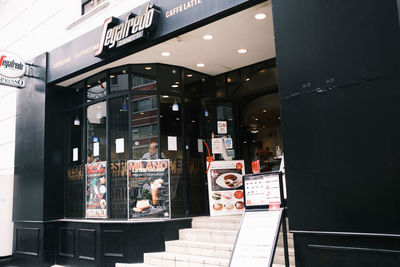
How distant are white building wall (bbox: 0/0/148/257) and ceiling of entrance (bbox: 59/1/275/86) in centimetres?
99

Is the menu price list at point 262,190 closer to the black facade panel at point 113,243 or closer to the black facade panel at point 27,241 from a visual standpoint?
the black facade panel at point 113,243

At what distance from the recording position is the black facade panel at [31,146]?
8.55m

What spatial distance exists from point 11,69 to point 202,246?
5817 mm

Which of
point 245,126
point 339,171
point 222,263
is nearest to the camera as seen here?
point 339,171

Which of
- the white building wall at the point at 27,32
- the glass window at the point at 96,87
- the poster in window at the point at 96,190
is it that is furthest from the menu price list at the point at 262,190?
the glass window at the point at 96,87

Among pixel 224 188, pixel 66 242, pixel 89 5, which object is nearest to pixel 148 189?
pixel 224 188

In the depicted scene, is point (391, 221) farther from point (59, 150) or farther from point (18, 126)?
point (18, 126)

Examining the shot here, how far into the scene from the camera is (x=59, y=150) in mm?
8797

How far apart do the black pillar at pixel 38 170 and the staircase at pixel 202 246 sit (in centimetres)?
244

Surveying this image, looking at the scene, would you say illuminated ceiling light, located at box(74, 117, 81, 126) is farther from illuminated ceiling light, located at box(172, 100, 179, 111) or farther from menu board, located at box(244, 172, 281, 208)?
menu board, located at box(244, 172, 281, 208)

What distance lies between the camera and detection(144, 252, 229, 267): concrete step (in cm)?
576

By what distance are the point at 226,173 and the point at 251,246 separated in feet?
11.1

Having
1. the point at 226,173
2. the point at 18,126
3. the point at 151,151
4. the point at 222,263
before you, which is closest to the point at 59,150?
the point at 18,126

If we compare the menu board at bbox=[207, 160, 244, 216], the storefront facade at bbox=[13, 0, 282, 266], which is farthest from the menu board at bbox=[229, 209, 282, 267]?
the menu board at bbox=[207, 160, 244, 216]
